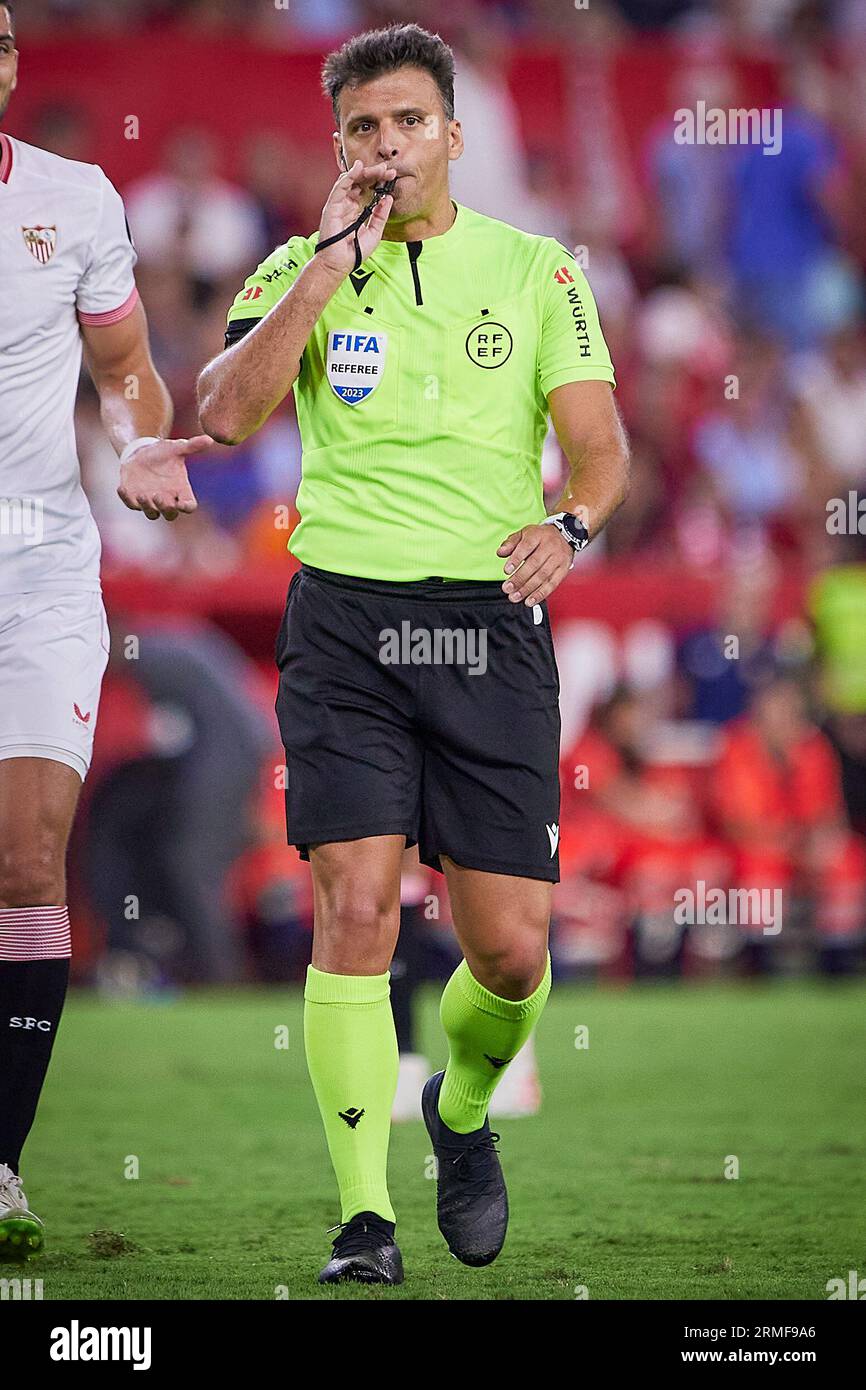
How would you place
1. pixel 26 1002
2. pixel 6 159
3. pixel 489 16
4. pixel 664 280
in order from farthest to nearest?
pixel 489 16
pixel 664 280
pixel 6 159
pixel 26 1002

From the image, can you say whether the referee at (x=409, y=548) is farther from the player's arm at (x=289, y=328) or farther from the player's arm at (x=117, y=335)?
the player's arm at (x=117, y=335)

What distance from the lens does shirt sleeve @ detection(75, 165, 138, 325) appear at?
448 cm

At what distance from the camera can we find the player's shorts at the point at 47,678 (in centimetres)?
427

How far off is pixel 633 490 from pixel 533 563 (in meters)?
6.39

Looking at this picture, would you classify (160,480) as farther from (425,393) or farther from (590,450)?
Answer: (590,450)

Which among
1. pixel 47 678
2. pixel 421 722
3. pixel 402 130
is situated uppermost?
pixel 402 130

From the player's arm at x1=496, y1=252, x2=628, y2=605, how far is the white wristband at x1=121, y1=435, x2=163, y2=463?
0.86 meters

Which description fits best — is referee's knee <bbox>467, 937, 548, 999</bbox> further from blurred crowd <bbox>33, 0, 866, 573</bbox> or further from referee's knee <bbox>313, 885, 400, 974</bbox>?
blurred crowd <bbox>33, 0, 866, 573</bbox>

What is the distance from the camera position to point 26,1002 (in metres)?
4.34

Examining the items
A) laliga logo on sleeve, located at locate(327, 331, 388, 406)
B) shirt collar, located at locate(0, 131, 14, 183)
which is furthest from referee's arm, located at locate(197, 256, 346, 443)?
shirt collar, located at locate(0, 131, 14, 183)

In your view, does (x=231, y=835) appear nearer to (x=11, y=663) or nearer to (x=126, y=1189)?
(x=126, y=1189)

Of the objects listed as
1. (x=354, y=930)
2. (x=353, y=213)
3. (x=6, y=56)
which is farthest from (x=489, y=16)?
(x=354, y=930)

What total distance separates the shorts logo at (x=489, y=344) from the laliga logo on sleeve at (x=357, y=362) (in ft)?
0.61
